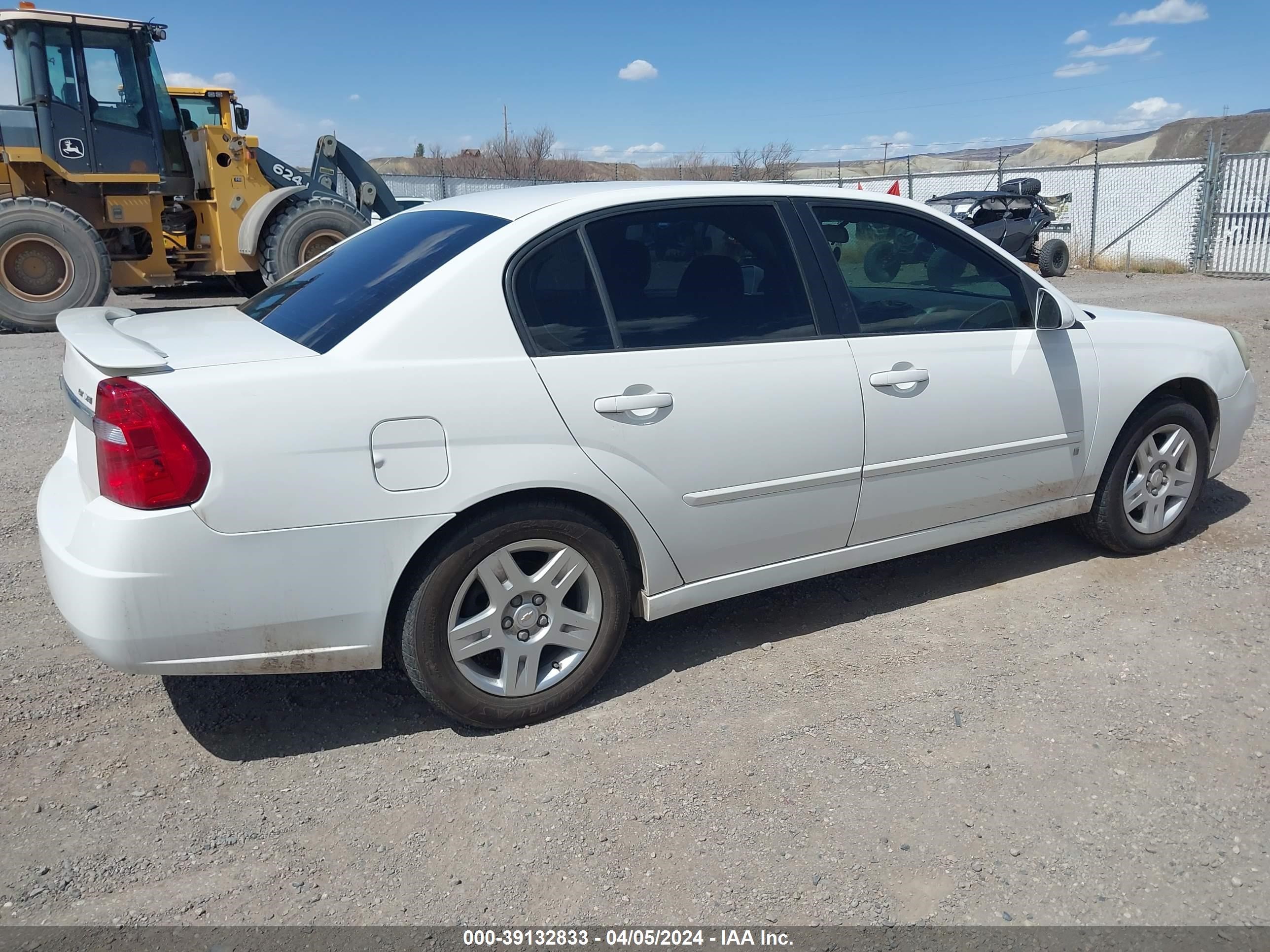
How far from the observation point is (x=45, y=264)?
11.1 meters

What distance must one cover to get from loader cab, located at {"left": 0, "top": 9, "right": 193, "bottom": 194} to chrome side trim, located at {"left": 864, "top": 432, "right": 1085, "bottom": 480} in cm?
1130

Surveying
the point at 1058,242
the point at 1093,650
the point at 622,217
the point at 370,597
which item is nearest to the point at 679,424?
the point at 622,217

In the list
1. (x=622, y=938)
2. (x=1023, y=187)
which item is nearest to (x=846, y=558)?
(x=622, y=938)

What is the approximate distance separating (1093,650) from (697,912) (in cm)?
206

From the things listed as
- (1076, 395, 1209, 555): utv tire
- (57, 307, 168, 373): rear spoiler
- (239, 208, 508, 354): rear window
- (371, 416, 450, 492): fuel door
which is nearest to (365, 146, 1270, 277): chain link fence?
(1076, 395, 1209, 555): utv tire

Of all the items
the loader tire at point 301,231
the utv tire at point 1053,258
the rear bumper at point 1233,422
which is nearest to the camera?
the rear bumper at point 1233,422

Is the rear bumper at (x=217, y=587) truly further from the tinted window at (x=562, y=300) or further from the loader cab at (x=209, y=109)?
the loader cab at (x=209, y=109)

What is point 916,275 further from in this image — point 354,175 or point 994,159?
point 994,159

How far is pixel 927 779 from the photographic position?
2.95m

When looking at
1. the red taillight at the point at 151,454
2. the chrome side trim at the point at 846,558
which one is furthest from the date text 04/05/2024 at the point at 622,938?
the red taillight at the point at 151,454

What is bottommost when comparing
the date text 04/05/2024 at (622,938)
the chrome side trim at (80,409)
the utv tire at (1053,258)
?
the date text 04/05/2024 at (622,938)

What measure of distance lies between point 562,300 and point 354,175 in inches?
462

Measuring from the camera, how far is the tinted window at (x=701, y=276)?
3.30 meters

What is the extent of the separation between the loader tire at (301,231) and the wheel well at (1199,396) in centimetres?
982
